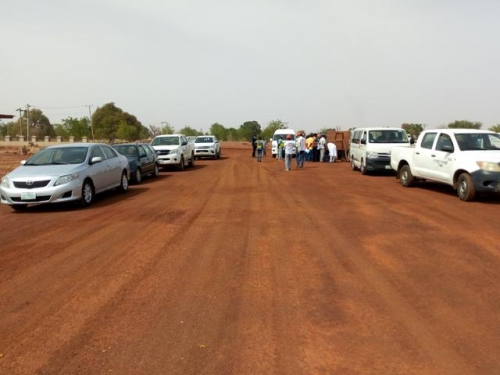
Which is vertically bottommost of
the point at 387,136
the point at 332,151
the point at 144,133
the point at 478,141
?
the point at 332,151

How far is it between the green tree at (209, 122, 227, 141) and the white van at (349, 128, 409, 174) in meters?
91.4

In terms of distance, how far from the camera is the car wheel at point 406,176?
13.9 metres

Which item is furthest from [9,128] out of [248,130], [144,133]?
[248,130]

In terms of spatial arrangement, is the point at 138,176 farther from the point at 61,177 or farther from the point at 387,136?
the point at 387,136

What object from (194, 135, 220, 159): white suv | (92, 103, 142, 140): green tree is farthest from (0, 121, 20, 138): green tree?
(194, 135, 220, 159): white suv

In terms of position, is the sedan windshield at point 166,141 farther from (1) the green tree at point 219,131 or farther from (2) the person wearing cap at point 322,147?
(1) the green tree at point 219,131

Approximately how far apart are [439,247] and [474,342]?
121 inches

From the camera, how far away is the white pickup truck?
34.7ft

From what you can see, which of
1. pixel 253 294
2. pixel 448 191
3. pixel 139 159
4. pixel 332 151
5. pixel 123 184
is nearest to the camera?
pixel 253 294

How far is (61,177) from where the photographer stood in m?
10.3

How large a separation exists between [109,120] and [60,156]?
8138cm

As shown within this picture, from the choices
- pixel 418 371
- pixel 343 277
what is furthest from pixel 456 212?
pixel 418 371

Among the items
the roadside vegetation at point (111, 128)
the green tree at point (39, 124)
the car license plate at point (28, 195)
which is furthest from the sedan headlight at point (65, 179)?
the green tree at point (39, 124)

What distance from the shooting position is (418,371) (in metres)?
3.24
